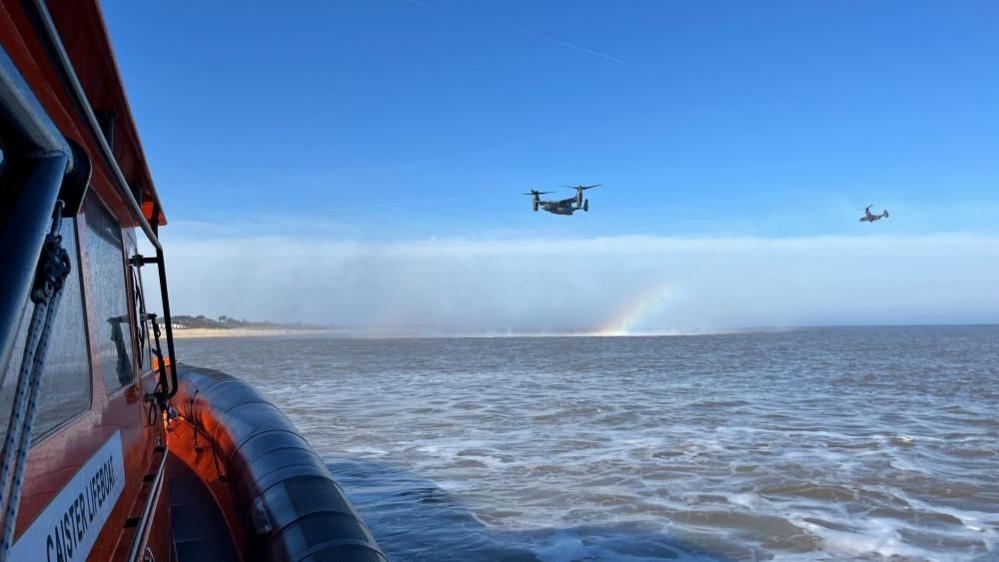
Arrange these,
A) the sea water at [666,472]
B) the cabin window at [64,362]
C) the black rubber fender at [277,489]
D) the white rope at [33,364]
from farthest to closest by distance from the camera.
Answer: the sea water at [666,472] → the black rubber fender at [277,489] → the cabin window at [64,362] → the white rope at [33,364]

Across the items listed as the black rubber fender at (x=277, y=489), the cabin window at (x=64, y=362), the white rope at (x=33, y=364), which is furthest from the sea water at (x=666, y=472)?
the white rope at (x=33, y=364)

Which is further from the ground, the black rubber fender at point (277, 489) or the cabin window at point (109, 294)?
the cabin window at point (109, 294)

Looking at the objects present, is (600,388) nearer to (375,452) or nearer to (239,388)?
(375,452)

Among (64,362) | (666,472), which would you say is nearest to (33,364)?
(64,362)

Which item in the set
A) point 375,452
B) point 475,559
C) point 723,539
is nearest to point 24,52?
point 475,559

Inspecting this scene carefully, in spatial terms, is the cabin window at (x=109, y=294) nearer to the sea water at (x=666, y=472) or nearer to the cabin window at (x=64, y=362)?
the cabin window at (x=64, y=362)

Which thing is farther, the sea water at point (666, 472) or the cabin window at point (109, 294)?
the sea water at point (666, 472)
